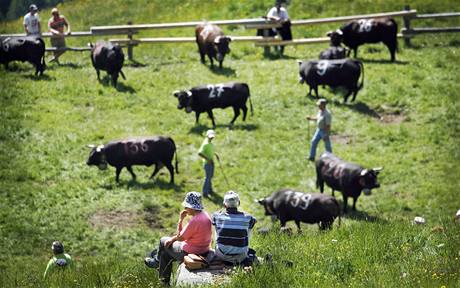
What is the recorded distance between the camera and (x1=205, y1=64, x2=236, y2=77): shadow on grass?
3259cm

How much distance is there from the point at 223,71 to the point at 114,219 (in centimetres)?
1190

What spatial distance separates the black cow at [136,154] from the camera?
80.7ft

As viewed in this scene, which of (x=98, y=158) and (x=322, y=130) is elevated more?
(x=322, y=130)

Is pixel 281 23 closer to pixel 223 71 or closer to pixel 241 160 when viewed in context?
pixel 223 71

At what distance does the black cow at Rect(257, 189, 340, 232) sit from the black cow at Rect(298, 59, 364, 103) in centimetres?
886

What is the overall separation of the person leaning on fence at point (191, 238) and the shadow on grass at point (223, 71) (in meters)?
19.9

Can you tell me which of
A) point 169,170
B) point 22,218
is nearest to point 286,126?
point 169,170

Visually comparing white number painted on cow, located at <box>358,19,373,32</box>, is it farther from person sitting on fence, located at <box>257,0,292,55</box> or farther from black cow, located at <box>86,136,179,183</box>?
black cow, located at <box>86,136,179,183</box>

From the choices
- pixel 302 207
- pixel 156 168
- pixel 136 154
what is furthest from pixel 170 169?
pixel 302 207

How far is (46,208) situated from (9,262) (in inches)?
123

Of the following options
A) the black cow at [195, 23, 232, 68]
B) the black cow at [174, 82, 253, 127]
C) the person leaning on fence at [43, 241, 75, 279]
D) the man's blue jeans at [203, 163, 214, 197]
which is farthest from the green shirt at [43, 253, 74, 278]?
the black cow at [195, 23, 232, 68]

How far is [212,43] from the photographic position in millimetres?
33969

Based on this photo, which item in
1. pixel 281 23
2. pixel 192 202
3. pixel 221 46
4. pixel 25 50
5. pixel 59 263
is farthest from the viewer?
pixel 281 23

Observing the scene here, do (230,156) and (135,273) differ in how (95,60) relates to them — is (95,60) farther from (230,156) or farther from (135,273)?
(135,273)
